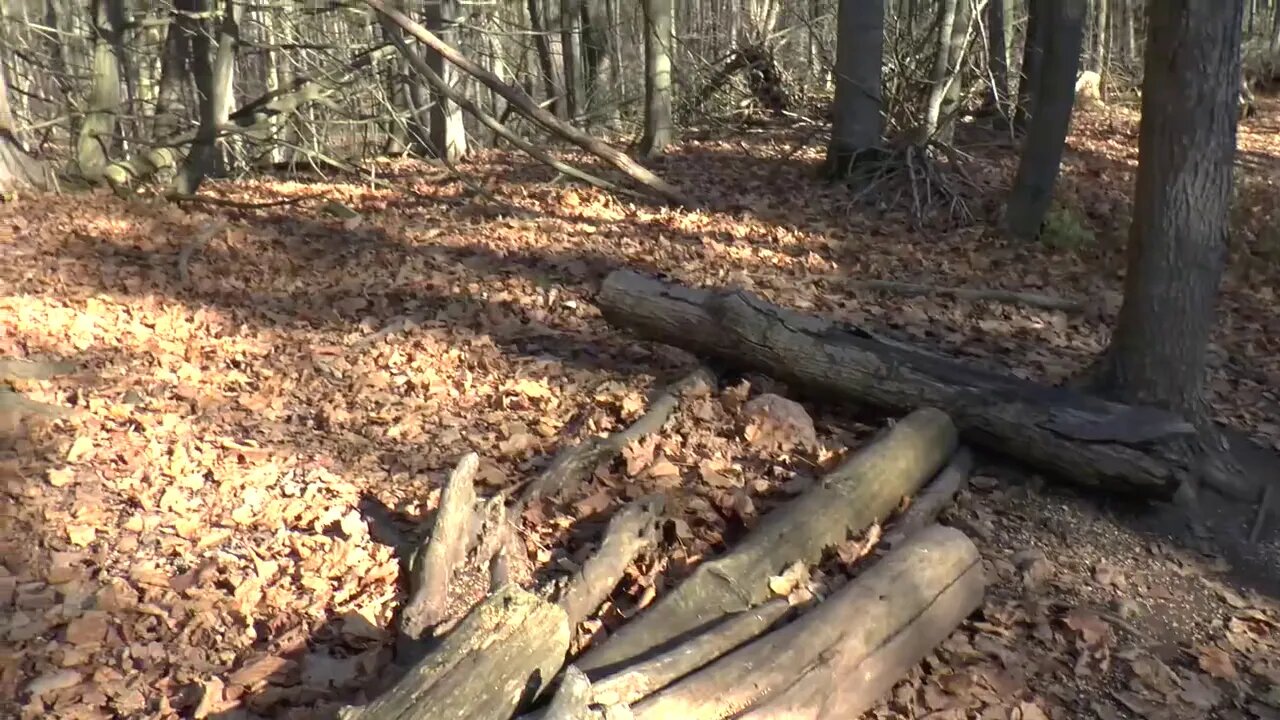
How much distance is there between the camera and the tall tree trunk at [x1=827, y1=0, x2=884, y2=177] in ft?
34.0

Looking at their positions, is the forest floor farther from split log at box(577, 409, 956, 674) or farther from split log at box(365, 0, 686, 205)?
split log at box(365, 0, 686, 205)

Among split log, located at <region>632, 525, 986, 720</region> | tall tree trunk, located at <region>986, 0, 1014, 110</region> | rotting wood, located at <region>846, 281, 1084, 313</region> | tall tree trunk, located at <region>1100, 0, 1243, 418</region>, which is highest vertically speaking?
tall tree trunk, located at <region>986, 0, 1014, 110</region>

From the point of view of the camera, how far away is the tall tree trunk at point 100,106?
9.59 meters

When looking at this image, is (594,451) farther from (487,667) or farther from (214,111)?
(214,111)

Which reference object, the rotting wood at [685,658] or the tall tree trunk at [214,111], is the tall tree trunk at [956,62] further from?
the rotting wood at [685,658]

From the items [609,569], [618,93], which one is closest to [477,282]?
[609,569]

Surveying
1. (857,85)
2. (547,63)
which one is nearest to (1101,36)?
(857,85)

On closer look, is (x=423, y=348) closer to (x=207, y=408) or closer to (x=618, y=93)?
(x=207, y=408)

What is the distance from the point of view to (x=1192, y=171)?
484cm

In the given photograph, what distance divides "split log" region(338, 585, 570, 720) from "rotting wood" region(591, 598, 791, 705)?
0.79ft

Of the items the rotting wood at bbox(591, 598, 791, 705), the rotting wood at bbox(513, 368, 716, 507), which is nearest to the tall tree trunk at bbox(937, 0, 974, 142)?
the rotting wood at bbox(513, 368, 716, 507)

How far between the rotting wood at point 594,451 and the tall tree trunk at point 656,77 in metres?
7.29

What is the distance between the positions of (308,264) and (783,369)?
396cm

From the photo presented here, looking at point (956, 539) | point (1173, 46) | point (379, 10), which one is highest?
point (379, 10)
